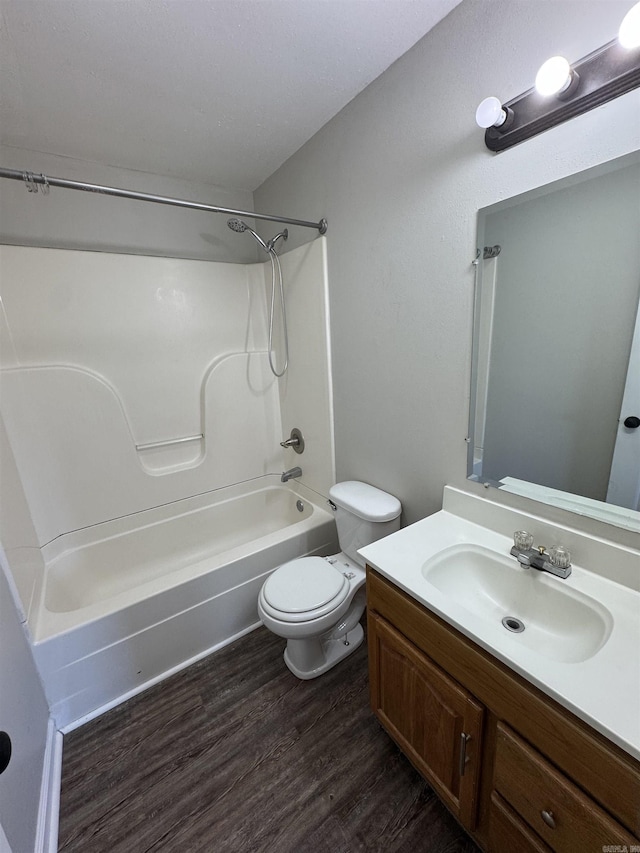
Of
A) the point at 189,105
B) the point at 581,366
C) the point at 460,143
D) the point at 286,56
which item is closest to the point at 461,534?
the point at 581,366

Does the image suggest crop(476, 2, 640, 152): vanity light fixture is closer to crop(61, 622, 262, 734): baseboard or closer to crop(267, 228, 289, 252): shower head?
crop(267, 228, 289, 252): shower head

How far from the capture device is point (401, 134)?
130cm

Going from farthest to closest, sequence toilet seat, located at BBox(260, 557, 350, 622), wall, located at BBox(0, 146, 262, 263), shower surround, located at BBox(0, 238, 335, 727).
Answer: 1. wall, located at BBox(0, 146, 262, 263)
2. shower surround, located at BBox(0, 238, 335, 727)
3. toilet seat, located at BBox(260, 557, 350, 622)

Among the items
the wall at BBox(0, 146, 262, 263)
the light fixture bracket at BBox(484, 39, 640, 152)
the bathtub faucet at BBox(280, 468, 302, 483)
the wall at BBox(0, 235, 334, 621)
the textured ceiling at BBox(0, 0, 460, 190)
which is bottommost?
the bathtub faucet at BBox(280, 468, 302, 483)

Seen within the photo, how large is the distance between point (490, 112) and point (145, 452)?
2.23 metres

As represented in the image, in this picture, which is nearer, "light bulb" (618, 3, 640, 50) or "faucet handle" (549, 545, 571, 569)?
"light bulb" (618, 3, 640, 50)

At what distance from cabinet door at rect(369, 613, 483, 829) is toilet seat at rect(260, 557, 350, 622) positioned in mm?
299

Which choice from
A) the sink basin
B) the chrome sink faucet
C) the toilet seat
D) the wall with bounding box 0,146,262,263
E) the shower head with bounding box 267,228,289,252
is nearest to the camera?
the sink basin

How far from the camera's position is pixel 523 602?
40.6 inches

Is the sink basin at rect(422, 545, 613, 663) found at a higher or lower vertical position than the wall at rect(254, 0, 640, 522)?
lower

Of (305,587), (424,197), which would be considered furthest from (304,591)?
(424,197)

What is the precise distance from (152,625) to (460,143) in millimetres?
2268

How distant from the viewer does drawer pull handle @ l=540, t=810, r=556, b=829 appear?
0.72 metres

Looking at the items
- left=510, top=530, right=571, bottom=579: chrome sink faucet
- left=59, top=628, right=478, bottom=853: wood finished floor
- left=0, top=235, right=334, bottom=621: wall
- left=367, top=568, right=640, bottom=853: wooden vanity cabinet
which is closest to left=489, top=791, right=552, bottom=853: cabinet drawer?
left=367, top=568, right=640, bottom=853: wooden vanity cabinet
